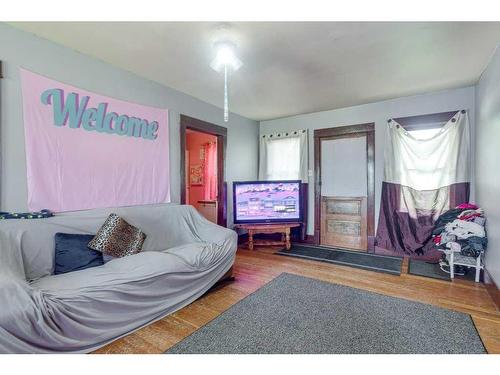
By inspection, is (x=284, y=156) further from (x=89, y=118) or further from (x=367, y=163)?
(x=89, y=118)

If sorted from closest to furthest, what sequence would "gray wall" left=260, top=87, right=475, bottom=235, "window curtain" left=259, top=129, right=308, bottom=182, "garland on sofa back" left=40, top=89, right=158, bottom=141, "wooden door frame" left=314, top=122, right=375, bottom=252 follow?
"garland on sofa back" left=40, top=89, right=158, bottom=141, "gray wall" left=260, top=87, right=475, bottom=235, "wooden door frame" left=314, top=122, right=375, bottom=252, "window curtain" left=259, top=129, right=308, bottom=182

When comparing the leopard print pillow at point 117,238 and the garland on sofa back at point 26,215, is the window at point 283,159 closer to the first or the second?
the leopard print pillow at point 117,238

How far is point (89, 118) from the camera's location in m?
2.45

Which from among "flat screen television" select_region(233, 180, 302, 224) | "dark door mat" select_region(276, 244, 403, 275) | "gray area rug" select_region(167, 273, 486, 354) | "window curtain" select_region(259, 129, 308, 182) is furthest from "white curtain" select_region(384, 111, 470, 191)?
"gray area rug" select_region(167, 273, 486, 354)

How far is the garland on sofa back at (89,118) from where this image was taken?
7.30ft

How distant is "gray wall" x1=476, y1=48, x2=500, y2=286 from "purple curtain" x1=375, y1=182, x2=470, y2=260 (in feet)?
1.09

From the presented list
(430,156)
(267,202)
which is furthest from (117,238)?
(430,156)

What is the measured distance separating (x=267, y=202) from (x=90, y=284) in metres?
2.92

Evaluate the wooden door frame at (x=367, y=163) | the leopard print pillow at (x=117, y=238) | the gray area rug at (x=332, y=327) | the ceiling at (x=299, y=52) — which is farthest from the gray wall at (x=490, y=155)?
the leopard print pillow at (x=117, y=238)

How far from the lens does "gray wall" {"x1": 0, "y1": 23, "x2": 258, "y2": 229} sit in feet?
6.47

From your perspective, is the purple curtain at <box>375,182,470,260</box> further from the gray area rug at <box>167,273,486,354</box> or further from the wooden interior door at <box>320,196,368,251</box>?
the gray area rug at <box>167,273,486,354</box>
